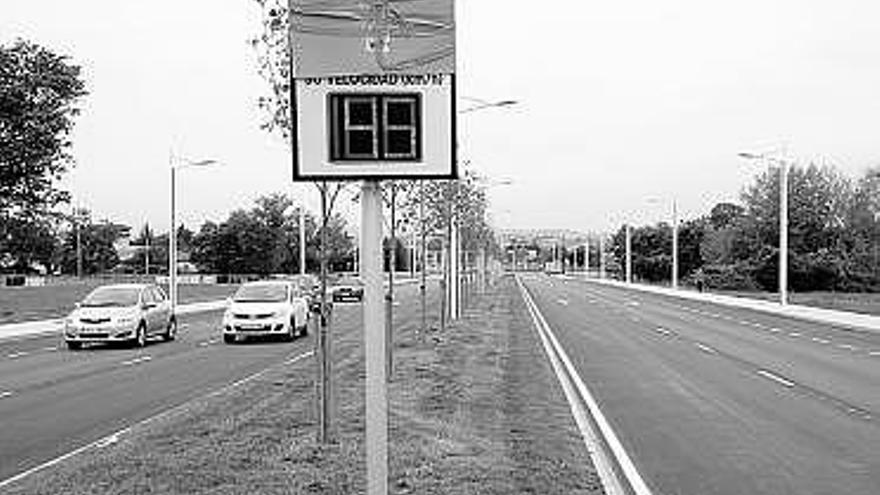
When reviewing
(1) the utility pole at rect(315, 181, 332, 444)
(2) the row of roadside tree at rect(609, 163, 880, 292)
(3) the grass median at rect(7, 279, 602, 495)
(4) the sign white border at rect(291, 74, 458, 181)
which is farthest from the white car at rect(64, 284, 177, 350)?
(2) the row of roadside tree at rect(609, 163, 880, 292)

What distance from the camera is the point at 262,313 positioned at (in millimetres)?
32406

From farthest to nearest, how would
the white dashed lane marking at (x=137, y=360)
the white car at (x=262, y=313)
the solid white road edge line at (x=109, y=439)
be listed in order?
1. the white car at (x=262, y=313)
2. the white dashed lane marking at (x=137, y=360)
3. the solid white road edge line at (x=109, y=439)

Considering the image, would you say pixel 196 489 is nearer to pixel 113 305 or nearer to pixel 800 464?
pixel 800 464

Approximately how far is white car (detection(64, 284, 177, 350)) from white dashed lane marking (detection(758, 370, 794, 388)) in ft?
51.8

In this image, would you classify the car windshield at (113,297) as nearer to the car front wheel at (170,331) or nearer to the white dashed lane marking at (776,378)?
the car front wheel at (170,331)

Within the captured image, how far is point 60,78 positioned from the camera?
5544 cm

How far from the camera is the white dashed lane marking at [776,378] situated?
20656 millimetres

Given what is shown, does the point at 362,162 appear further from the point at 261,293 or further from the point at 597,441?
the point at 261,293

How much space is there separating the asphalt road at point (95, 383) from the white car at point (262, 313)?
0.52m

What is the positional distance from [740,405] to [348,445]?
7.69 metres

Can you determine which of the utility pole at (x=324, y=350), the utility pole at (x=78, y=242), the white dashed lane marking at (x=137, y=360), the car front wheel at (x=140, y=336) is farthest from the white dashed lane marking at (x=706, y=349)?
the utility pole at (x=78, y=242)

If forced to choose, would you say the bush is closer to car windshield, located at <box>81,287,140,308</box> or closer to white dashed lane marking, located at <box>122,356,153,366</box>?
car windshield, located at <box>81,287,140,308</box>

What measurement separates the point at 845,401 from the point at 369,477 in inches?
474

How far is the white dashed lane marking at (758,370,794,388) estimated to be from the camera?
2066 centimetres
